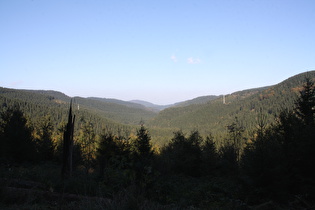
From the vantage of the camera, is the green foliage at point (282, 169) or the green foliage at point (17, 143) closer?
the green foliage at point (282, 169)

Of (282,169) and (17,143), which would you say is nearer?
(282,169)

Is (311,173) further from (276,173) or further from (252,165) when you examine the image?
(252,165)

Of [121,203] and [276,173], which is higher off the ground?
[121,203]

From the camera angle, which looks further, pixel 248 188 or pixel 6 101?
pixel 6 101

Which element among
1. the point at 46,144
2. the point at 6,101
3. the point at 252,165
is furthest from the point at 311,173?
the point at 6,101

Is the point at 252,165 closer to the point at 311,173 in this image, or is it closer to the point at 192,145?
the point at 311,173

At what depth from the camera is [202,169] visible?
89.0 ft

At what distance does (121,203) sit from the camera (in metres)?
3.34

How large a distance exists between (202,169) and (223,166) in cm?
281

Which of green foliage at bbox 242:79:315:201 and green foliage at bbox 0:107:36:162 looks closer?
green foliage at bbox 242:79:315:201

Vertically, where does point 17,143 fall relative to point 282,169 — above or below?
below

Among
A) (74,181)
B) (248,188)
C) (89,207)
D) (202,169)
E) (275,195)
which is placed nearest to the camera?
(89,207)

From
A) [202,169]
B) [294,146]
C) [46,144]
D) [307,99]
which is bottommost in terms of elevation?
[202,169]

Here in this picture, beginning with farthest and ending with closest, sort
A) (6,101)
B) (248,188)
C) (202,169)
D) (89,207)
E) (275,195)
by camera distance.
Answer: (6,101)
(202,169)
(248,188)
(275,195)
(89,207)
